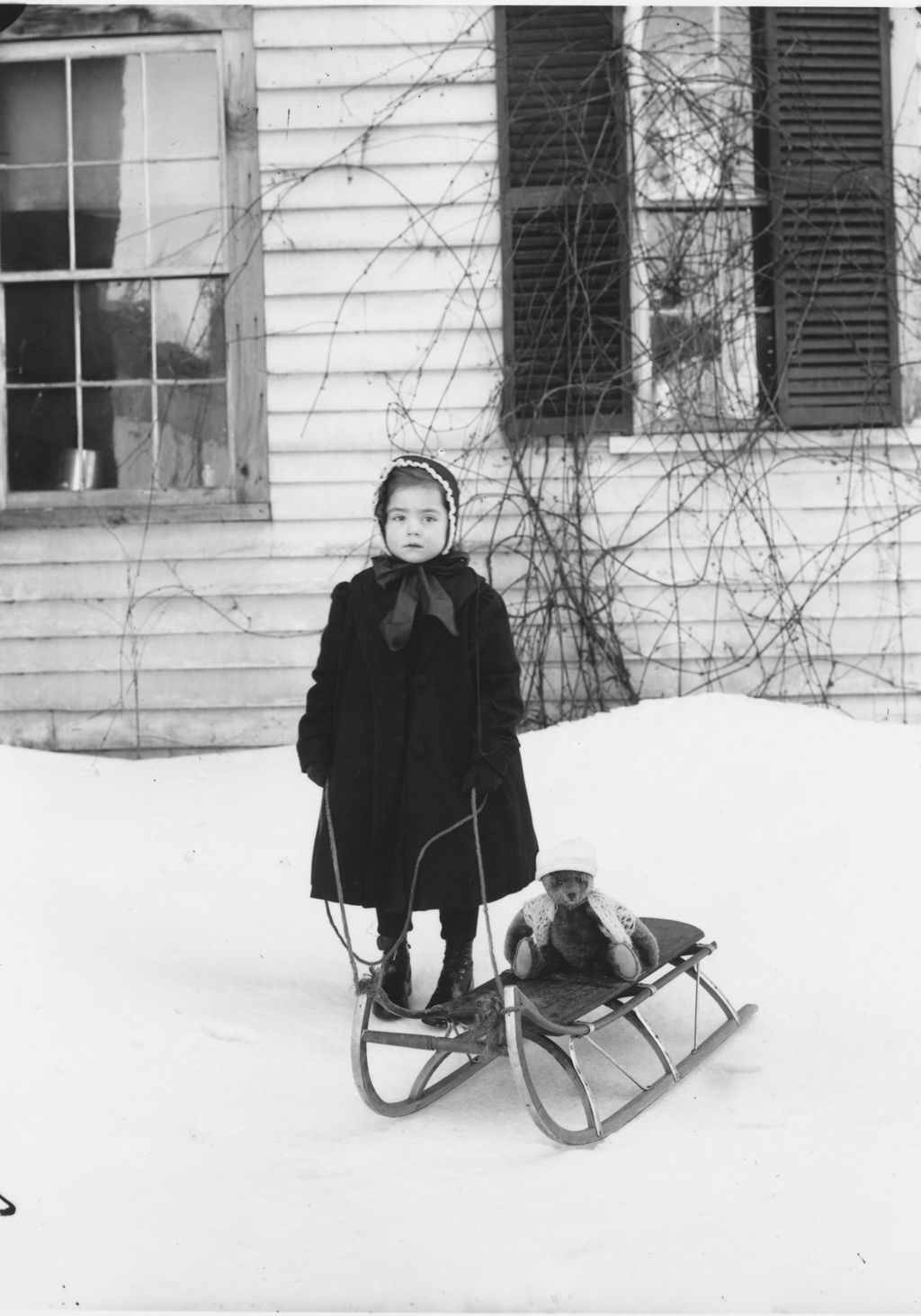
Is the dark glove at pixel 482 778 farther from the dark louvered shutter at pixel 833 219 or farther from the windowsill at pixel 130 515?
the dark louvered shutter at pixel 833 219

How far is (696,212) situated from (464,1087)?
167 inches

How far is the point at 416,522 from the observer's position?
338 centimetres

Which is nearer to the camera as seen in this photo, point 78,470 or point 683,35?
point 683,35

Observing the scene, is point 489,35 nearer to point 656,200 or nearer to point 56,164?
point 656,200

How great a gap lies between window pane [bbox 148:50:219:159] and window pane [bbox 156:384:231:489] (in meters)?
1.07

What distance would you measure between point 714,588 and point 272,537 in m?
2.00

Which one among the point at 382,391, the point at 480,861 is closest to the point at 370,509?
the point at 382,391

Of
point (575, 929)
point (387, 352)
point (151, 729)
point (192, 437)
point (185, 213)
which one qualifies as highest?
point (185, 213)

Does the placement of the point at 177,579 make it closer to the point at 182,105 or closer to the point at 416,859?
the point at 182,105

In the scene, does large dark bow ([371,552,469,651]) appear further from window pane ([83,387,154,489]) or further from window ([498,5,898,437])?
window pane ([83,387,154,489])

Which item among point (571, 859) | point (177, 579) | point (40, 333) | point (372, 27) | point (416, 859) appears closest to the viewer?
Result: point (571, 859)

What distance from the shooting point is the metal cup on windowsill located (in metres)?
6.25

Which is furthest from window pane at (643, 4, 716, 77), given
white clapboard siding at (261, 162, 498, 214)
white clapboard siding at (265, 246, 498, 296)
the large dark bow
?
the large dark bow

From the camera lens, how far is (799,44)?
6.05m
